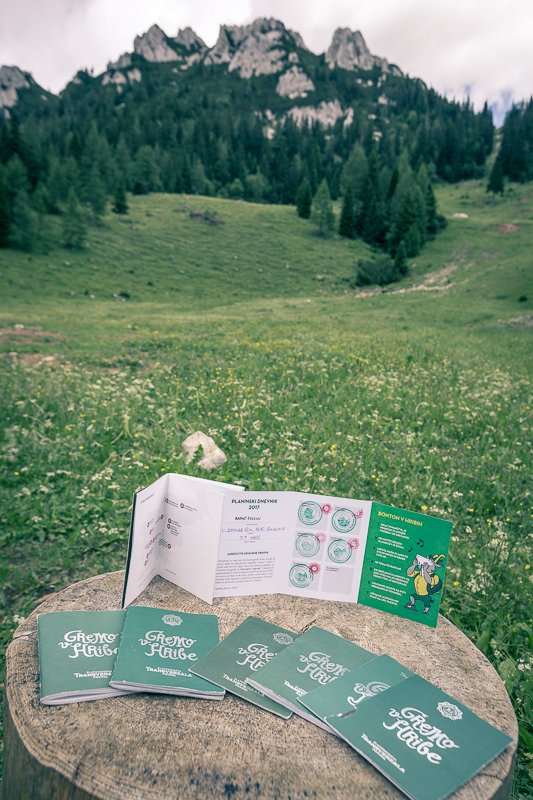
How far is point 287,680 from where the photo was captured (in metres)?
2.06

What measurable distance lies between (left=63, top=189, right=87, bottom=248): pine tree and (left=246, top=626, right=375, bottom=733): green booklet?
2208 inches

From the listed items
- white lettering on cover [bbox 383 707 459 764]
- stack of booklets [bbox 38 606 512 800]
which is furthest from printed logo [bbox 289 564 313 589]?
white lettering on cover [bbox 383 707 459 764]

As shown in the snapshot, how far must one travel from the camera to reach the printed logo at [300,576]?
2848mm

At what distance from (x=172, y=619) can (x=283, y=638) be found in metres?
0.63

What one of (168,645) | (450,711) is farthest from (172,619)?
(450,711)

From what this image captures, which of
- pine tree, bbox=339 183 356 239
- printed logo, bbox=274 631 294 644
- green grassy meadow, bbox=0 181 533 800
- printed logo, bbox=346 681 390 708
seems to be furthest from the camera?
pine tree, bbox=339 183 356 239

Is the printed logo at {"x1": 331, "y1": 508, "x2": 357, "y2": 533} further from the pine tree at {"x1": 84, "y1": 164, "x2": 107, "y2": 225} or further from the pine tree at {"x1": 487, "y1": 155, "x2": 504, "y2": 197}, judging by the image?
the pine tree at {"x1": 487, "y1": 155, "x2": 504, "y2": 197}

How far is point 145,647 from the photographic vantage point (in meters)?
2.20

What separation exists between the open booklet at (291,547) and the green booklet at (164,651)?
272 millimetres

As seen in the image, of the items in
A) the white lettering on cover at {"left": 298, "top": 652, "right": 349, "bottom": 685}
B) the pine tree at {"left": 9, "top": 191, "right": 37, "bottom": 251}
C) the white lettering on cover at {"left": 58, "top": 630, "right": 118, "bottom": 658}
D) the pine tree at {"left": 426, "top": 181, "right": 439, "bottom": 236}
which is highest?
the pine tree at {"left": 426, "top": 181, "right": 439, "bottom": 236}

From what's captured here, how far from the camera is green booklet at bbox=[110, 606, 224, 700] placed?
1983 millimetres

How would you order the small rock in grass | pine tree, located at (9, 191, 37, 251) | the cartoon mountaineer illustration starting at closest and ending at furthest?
the cartoon mountaineer illustration → the small rock in grass → pine tree, located at (9, 191, 37, 251)

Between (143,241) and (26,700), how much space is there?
62692mm

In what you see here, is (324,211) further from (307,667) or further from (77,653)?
(77,653)
